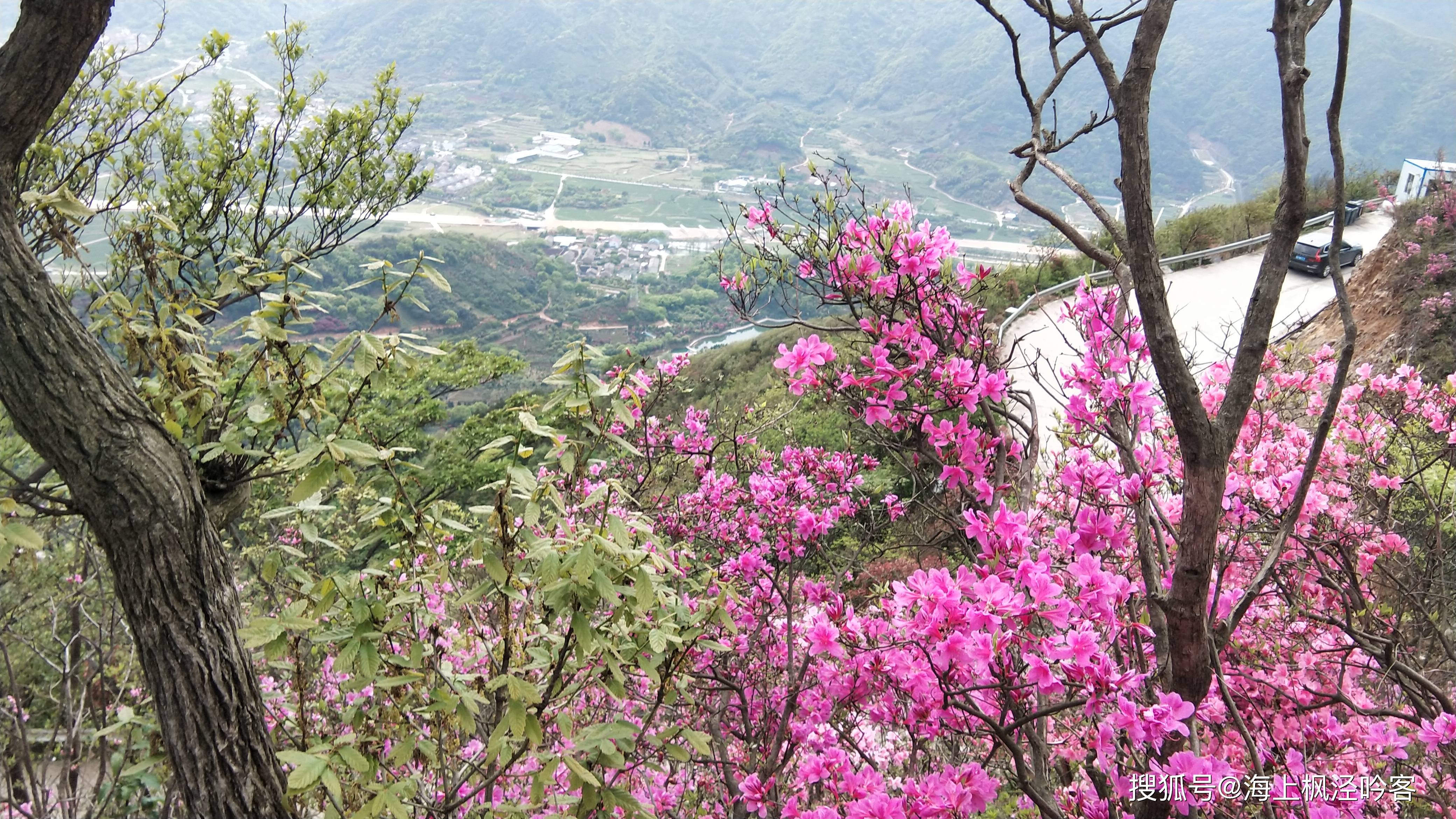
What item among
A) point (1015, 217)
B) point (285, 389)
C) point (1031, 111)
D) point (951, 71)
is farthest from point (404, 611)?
point (951, 71)

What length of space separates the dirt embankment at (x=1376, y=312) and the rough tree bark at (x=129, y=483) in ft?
34.7

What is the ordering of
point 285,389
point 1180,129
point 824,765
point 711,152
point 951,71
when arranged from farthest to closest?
point 951,71, point 711,152, point 1180,129, point 824,765, point 285,389

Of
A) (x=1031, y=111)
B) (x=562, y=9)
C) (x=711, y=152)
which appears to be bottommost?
(x=1031, y=111)

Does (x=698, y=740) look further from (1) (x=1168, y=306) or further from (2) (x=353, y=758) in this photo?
(1) (x=1168, y=306)

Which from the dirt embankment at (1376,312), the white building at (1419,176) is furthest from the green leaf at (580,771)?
the white building at (1419,176)

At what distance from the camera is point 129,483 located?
1.46 m

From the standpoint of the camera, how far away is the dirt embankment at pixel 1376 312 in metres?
8.95

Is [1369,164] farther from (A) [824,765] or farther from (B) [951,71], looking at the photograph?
(B) [951,71]

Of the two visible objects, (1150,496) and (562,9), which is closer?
(1150,496)

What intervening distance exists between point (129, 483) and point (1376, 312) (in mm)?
12848

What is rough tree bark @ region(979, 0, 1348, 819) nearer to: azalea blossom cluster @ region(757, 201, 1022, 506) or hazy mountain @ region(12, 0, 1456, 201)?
azalea blossom cluster @ region(757, 201, 1022, 506)

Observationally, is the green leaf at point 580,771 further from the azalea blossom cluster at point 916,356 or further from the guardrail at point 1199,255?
the guardrail at point 1199,255

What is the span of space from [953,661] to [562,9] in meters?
121

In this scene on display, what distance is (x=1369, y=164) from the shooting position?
20922 millimetres
